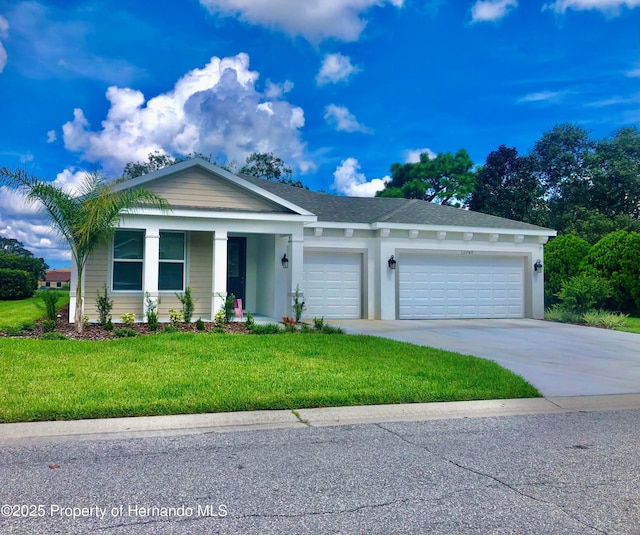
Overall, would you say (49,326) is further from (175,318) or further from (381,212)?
(381,212)

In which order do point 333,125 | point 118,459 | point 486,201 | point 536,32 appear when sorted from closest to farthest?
point 118,459, point 536,32, point 333,125, point 486,201

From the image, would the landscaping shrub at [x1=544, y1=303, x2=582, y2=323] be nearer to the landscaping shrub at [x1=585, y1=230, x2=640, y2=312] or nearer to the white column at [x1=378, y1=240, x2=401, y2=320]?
the landscaping shrub at [x1=585, y1=230, x2=640, y2=312]

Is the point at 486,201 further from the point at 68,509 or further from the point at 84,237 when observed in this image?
the point at 68,509

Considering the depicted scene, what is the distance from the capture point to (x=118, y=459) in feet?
14.2

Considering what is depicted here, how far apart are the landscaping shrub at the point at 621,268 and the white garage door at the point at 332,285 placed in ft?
30.0

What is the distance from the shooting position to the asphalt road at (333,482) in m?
3.23

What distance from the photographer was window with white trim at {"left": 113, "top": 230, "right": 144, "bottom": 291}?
14.1m

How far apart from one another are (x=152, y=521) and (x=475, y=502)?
6.93 ft

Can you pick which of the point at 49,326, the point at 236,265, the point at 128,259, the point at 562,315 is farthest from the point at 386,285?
the point at 49,326

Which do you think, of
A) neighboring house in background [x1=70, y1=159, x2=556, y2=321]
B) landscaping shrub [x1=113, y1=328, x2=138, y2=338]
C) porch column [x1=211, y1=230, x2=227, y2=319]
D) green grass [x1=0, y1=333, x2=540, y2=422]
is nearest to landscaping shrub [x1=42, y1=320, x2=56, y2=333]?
landscaping shrub [x1=113, y1=328, x2=138, y2=338]

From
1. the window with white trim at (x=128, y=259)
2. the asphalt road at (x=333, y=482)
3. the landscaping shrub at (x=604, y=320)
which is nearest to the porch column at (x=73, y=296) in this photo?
the window with white trim at (x=128, y=259)

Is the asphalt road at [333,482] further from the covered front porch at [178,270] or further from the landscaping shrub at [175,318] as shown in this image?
the covered front porch at [178,270]

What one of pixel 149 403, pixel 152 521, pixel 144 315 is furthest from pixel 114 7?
pixel 152 521

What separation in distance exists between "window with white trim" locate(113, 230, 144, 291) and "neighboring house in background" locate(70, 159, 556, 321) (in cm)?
3
